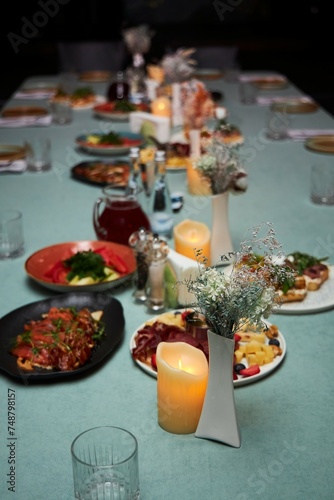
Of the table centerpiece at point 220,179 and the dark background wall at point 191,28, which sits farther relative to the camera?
the dark background wall at point 191,28

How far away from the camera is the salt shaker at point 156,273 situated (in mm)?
1911

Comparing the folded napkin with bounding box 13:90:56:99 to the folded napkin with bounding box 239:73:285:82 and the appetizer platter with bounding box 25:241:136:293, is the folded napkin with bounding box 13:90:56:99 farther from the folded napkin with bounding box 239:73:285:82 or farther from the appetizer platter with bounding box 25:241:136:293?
the appetizer platter with bounding box 25:241:136:293

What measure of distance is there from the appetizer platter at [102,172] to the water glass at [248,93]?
4.84 ft

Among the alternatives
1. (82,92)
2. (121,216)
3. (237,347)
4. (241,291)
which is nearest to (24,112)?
(82,92)

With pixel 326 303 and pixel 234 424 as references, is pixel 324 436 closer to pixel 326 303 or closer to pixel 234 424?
pixel 234 424

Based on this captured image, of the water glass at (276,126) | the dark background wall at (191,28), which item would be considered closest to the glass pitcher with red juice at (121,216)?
the water glass at (276,126)

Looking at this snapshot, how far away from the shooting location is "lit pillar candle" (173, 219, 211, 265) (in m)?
2.15

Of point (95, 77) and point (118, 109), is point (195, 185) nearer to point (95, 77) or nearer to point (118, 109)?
point (118, 109)

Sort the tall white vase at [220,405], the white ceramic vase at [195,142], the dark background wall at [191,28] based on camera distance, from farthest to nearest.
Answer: the dark background wall at [191,28] → the white ceramic vase at [195,142] → the tall white vase at [220,405]

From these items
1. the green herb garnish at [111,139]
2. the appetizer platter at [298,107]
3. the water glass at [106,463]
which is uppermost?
the water glass at [106,463]

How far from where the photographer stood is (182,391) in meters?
1.47

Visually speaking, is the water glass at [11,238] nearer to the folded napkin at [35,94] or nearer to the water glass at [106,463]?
the water glass at [106,463]

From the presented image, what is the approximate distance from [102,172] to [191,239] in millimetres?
995

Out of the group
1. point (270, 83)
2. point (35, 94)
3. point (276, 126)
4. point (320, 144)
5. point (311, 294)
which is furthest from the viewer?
point (270, 83)
